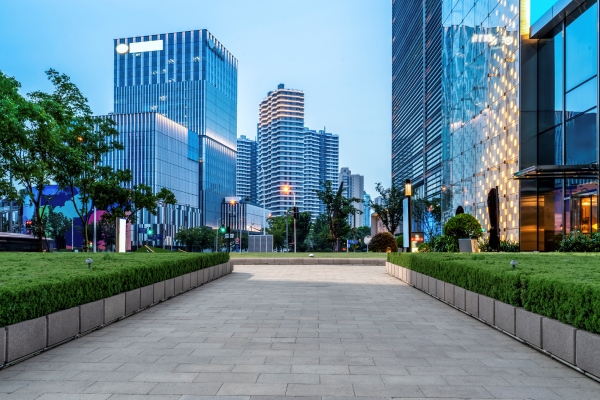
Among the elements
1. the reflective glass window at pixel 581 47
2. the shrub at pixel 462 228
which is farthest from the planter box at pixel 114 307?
the reflective glass window at pixel 581 47

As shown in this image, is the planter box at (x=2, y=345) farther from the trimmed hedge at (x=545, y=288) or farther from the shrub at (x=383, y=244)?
the shrub at (x=383, y=244)

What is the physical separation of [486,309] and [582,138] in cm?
1869

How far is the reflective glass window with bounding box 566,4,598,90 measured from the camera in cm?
2428

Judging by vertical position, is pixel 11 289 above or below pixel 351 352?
above

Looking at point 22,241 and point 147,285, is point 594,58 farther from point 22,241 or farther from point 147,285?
point 22,241

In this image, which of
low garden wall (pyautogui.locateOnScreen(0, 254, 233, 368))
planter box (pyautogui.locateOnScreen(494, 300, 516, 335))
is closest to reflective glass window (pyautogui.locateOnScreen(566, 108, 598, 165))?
planter box (pyautogui.locateOnScreen(494, 300, 516, 335))

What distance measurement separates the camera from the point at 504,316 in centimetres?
→ 923

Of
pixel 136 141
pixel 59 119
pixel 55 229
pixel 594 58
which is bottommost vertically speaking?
pixel 55 229

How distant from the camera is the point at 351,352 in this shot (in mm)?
7672

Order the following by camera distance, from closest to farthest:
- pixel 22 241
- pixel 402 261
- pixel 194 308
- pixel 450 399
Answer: pixel 450 399
pixel 194 308
pixel 402 261
pixel 22 241

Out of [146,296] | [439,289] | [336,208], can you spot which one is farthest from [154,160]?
[439,289]

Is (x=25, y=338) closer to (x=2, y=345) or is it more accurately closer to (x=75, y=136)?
(x=2, y=345)

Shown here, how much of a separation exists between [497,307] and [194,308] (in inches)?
267

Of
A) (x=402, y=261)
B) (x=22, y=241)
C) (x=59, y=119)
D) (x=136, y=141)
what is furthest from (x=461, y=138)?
(x=136, y=141)
